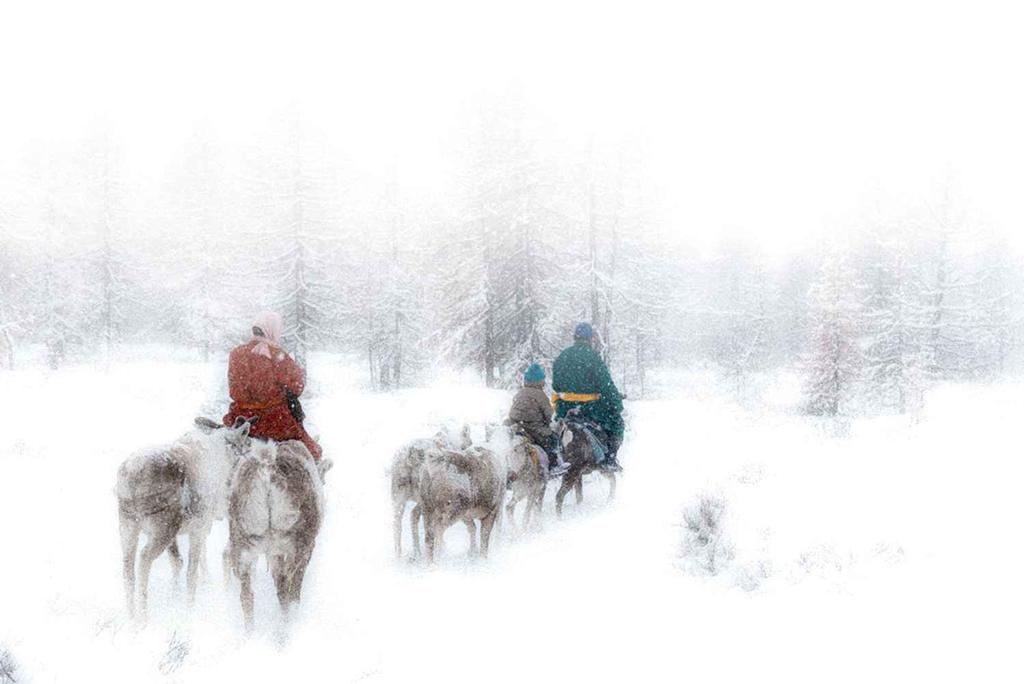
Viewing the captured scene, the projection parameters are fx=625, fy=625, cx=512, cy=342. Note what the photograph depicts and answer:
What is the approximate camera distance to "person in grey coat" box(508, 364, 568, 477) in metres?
8.98

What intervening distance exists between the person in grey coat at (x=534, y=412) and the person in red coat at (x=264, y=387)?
3.61 meters

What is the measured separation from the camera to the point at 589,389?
32.5 feet

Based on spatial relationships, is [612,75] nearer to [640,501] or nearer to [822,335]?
[822,335]

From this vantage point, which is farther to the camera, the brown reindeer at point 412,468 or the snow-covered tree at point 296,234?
the snow-covered tree at point 296,234

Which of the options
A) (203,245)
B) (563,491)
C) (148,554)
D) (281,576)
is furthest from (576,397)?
(203,245)

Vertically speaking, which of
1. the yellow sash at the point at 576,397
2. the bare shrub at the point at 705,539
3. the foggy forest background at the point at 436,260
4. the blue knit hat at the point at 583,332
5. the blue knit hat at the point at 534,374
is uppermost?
the foggy forest background at the point at 436,260

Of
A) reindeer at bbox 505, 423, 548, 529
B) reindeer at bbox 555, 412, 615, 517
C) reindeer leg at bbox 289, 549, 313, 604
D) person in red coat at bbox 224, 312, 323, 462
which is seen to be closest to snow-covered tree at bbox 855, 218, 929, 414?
reindeer at bbox 555, 412, 615, 517

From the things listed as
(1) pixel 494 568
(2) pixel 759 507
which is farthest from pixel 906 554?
(1) pixel 494 568

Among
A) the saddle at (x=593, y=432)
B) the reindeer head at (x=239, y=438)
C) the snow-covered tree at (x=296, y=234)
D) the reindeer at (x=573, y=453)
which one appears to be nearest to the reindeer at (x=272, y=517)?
the reindeer head at (x=239, y=438)

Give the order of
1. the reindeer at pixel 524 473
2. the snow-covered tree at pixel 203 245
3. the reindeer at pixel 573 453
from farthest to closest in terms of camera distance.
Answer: the snow-covered tree at pixel 203 245 → the reindeer at pixel 573 453 → the reindeer at pixel 524 473

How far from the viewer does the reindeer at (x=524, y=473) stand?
8.49m

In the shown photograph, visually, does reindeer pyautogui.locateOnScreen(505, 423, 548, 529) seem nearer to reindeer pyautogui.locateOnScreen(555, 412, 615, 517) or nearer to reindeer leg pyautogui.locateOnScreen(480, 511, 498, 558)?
reindeer pyautogui.locateOnScreen(555, 412, 615, 517)

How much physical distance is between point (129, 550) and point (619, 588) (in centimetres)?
442

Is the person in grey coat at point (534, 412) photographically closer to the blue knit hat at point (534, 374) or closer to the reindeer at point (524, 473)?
the blue knit hat at point (534, 374)
